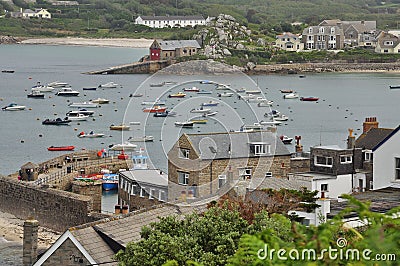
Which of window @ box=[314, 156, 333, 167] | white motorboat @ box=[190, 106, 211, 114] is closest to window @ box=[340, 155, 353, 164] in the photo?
window @ box=[314, 156, 333, 167]

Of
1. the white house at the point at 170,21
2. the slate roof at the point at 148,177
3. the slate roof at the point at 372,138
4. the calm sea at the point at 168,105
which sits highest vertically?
the white house at the point at 170,21

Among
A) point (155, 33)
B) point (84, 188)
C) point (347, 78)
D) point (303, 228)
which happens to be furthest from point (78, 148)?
point (155, 33)

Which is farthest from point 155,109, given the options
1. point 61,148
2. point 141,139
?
point 61,148

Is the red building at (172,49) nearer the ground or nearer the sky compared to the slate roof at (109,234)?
nearer the ground

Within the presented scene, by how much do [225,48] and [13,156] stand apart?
2817 inches

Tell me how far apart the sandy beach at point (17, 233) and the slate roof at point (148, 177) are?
204cm

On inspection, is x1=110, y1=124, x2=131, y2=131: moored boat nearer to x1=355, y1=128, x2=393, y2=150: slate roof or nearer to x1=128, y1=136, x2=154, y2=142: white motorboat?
x1=128, y1=136, x2=154, y2=142: white motorboat

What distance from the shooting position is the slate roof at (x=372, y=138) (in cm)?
1795

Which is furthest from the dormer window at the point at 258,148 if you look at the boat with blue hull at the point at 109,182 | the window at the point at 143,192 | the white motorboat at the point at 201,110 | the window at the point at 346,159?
the white motorboat at the point at 201,110

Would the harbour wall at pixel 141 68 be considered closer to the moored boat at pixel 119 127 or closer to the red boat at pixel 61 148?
the moored boat at pixel 119 127

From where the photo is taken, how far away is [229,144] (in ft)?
57.5

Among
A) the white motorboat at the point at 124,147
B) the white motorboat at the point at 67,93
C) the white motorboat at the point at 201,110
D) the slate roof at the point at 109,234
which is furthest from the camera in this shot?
the white motorboat at the point at 67,93

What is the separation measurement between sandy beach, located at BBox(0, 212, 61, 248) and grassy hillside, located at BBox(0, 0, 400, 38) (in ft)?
370

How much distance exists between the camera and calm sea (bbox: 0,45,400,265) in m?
43.7
